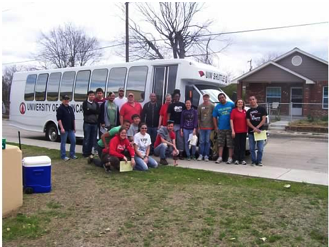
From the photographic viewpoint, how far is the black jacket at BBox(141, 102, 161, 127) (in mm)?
10078

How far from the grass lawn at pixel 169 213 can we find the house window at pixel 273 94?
21.2 meters

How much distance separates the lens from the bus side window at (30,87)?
15133 mm

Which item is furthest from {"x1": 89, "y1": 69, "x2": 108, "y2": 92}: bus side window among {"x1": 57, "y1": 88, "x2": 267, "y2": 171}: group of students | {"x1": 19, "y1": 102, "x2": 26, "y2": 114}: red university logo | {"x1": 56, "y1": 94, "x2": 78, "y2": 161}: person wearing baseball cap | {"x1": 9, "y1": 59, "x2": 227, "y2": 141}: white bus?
{"x1": 19, "y1": 102, "x2": 26, "y2": 114}: red university logo

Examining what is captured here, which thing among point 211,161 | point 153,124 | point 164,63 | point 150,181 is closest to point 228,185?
point 150,181

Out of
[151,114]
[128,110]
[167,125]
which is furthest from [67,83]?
[167,125]

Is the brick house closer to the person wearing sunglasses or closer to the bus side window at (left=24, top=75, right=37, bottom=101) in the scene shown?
the bus side window at (left=24, top=75, right=37, bottom=101)

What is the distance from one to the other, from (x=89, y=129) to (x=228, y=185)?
4527 mm

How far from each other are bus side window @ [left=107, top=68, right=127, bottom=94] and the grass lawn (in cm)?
533

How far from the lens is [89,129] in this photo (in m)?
9.80

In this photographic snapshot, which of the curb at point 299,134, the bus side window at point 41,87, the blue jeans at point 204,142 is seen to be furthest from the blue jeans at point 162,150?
the curb at point 299,134

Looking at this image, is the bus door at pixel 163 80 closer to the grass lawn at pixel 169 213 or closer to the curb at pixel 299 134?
the grass lawn at pixel 169 213

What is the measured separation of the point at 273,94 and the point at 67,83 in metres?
18.2

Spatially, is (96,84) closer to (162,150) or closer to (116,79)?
(116,79)

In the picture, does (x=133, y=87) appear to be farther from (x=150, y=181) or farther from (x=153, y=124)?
(x=150, y=181)
